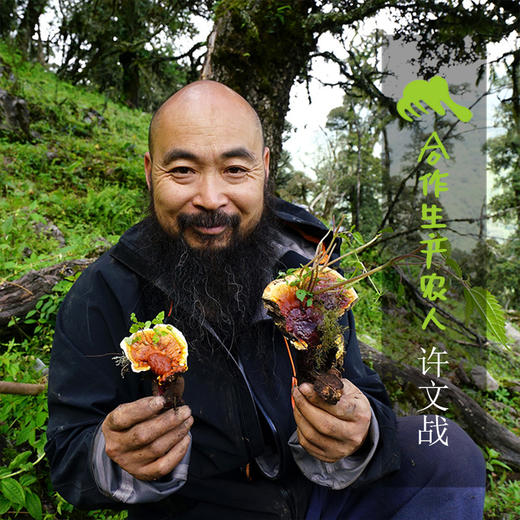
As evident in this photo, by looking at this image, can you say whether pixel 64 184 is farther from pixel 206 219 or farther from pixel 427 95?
pixel 427 95

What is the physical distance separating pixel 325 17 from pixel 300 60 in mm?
602

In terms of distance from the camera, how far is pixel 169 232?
86.7 inches

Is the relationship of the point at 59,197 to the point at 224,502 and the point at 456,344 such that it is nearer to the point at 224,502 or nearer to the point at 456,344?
the point at 224,502

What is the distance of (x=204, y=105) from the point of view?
83.8 inches

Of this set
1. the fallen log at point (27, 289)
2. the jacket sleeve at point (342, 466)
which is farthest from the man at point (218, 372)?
the fallen log at point (27, 289)

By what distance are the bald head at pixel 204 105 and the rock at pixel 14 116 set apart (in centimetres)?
669

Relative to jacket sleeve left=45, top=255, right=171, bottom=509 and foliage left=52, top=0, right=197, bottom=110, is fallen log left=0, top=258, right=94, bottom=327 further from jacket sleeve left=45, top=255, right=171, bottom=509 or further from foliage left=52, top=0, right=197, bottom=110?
foliage left=52, top=0, right=197, bottom=110

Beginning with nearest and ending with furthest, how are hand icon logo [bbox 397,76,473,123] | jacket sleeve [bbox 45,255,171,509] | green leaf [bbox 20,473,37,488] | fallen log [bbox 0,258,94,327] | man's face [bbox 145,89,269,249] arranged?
1. jacket sleeve [bbox 45,255,171,509]
2. man's face [bbox 145,89,269,249]
3. green leaf [bbox 20,473,37,488]
4. hand icon logo [bbox 397,76,473,123]
5. fallen log [bbox 0,258,94,327]

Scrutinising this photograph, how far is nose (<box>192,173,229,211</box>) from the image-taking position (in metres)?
2.02

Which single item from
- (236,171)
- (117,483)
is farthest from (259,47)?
(117,483)

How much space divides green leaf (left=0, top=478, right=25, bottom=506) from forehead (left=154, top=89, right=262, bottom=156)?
2.08m

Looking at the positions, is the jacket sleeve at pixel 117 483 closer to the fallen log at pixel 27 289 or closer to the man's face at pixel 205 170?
the man's face at pixel 205 170

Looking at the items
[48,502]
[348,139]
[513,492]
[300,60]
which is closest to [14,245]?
[48,502]

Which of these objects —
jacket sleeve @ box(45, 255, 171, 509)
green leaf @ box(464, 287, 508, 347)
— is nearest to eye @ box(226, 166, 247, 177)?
jacket sleeve @ box(45, 255, 171, 509)
